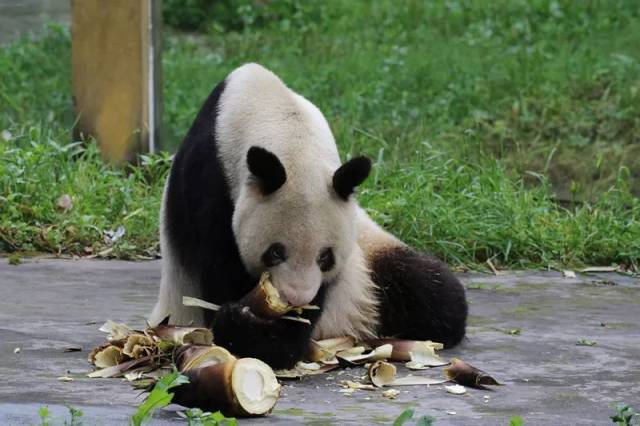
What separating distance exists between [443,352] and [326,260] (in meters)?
0.94

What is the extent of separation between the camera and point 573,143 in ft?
33.7

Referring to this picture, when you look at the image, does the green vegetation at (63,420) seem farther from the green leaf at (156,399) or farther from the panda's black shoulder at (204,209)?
the panda's black shoulder at (204,209)

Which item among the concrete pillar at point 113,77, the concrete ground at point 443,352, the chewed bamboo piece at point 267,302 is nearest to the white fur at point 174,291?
the concrete ground at point 443,352

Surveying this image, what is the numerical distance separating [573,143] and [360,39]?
4.31 metres

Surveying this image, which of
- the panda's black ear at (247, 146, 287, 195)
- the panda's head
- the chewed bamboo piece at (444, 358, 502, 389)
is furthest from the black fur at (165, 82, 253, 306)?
the chewed bamboo piece at (444, 358, 502, 389)

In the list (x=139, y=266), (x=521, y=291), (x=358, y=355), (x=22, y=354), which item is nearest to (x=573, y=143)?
(x=521, y=291)

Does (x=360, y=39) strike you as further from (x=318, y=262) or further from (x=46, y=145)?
(x=318, y=262)

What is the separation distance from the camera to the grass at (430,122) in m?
7.65

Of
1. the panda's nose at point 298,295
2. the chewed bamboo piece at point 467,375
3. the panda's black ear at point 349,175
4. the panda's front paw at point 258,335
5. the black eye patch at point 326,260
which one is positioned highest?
the panda's black ear at point 349,175

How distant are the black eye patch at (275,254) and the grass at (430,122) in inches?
115

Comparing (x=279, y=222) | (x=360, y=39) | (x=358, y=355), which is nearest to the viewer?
(x=279, y=222)

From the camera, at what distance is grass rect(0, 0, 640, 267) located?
7.65 metres

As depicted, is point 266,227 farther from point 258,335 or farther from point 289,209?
point 258,335

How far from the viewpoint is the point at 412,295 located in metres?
5.62
